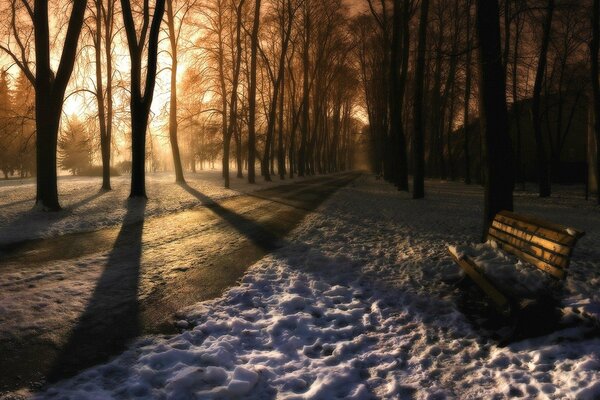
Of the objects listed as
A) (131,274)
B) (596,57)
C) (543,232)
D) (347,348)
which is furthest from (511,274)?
(596,57)

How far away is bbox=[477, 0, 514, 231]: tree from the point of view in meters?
6.86

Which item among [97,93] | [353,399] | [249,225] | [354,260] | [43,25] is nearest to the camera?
[353,399]

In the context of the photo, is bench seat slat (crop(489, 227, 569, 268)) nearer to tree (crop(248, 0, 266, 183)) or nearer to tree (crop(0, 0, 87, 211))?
tree (crop(0, 0, 87, 211))

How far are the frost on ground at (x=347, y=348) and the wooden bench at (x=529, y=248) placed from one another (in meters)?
0.45

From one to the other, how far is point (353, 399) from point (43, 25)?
13722 millimetres

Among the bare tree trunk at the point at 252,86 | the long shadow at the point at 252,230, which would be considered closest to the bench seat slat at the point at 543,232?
the long shadow at the point at 252,230

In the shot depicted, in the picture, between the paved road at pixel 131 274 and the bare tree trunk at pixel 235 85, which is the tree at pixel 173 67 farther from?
the paved road at pixel 131 274

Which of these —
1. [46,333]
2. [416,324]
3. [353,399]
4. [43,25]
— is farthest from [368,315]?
[43,25]

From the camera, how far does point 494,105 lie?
686 cm

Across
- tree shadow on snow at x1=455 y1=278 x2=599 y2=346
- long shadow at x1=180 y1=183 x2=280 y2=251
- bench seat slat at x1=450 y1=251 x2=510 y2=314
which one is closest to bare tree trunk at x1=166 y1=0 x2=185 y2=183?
long shadow at x1=180 y1=183 x2=280 y2=251

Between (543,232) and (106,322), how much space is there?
15.9 ft

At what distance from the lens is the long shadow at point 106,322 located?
3.39 meters

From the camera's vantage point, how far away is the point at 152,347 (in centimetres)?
367

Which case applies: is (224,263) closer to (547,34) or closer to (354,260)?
(354,260)
